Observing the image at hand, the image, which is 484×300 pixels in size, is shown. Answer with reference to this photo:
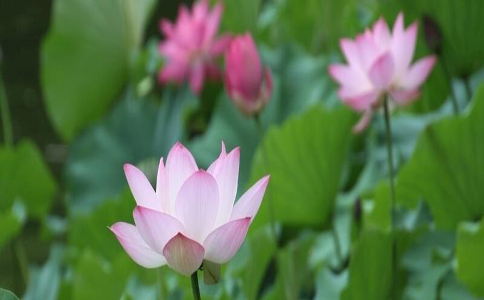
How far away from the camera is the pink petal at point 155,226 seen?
44cm

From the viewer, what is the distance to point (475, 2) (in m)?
0.94

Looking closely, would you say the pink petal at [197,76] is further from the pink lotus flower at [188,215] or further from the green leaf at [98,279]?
A: the pink lotus flower at [188,215]

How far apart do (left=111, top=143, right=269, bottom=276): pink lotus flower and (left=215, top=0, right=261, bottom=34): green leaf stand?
2.14ft

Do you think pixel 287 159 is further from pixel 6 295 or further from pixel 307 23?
pixel 307 23

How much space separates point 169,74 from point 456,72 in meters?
0.48

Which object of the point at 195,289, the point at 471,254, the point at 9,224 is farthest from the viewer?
the point at 9,224

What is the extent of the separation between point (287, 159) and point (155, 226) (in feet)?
1.87

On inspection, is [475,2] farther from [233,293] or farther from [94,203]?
[94,203]

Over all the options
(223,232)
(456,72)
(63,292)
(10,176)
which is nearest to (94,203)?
(10,176)

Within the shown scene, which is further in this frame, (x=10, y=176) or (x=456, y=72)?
(x=10, y=176)

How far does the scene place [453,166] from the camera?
843 millimetres

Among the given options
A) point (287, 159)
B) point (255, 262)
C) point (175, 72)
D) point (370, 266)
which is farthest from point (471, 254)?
point (175, 72)

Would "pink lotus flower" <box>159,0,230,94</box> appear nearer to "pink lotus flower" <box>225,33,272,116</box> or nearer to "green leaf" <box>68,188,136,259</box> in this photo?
"green leaf" <box>68,188,136,259</box>

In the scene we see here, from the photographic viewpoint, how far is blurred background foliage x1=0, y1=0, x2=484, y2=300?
2.72 feet
